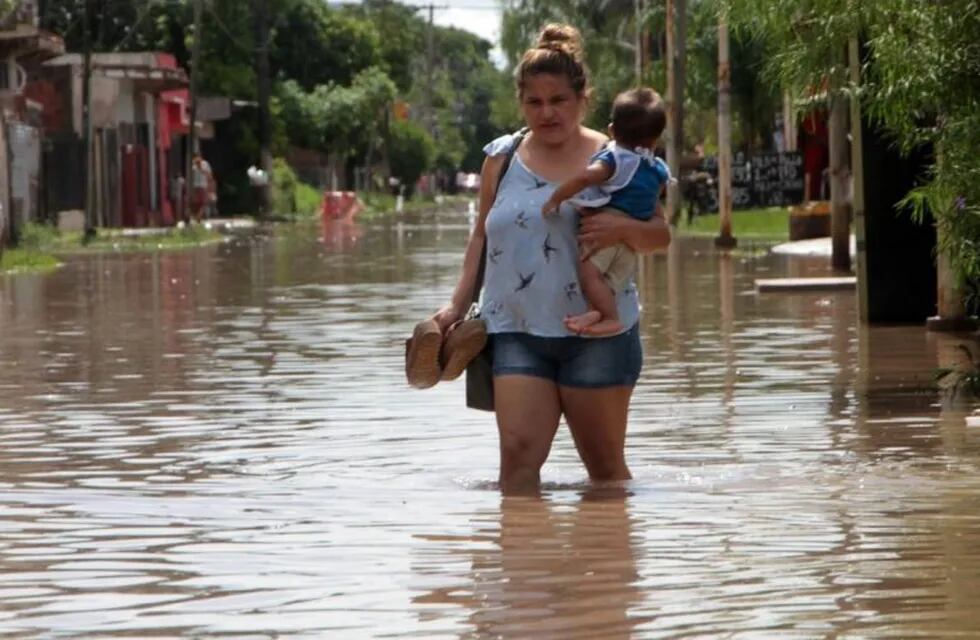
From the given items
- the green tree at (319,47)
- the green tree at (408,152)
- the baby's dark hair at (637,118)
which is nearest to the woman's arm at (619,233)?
the baby's dark hair at (637,118)

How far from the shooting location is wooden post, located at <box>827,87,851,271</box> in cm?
2816

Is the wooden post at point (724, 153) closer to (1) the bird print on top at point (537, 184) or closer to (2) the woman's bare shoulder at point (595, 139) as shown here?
(2) the woman's bare shoulder at point (595, 139)

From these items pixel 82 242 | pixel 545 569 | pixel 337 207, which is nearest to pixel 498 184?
pixel 545 569

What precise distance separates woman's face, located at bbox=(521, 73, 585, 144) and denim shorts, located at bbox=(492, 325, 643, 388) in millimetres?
704

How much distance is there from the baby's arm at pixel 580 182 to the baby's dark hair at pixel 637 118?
15cm

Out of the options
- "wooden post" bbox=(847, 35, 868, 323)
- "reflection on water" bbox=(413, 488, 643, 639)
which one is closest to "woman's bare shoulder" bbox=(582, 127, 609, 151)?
"reflection on water" bbox=(413, 488, 643, 639)

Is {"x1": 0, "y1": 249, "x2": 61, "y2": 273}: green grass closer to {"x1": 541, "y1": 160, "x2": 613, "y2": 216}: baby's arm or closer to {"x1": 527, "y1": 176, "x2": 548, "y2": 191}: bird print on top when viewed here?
{"x1": 527, "y1": 176, "x2": 548, "y2": 191}: bird print on top

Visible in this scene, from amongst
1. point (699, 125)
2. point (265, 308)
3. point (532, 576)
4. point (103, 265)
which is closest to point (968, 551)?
point (532, 576)

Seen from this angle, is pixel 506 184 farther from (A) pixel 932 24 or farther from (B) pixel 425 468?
(A) pixel 932 24

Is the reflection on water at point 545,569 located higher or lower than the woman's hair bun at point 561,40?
lower

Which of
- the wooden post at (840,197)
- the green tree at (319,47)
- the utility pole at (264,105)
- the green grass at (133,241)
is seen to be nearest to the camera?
the wooden post at (840,197)

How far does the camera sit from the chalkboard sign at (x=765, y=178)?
6300 cm

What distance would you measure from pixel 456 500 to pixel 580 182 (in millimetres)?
1376

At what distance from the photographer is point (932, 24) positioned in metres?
12.4
